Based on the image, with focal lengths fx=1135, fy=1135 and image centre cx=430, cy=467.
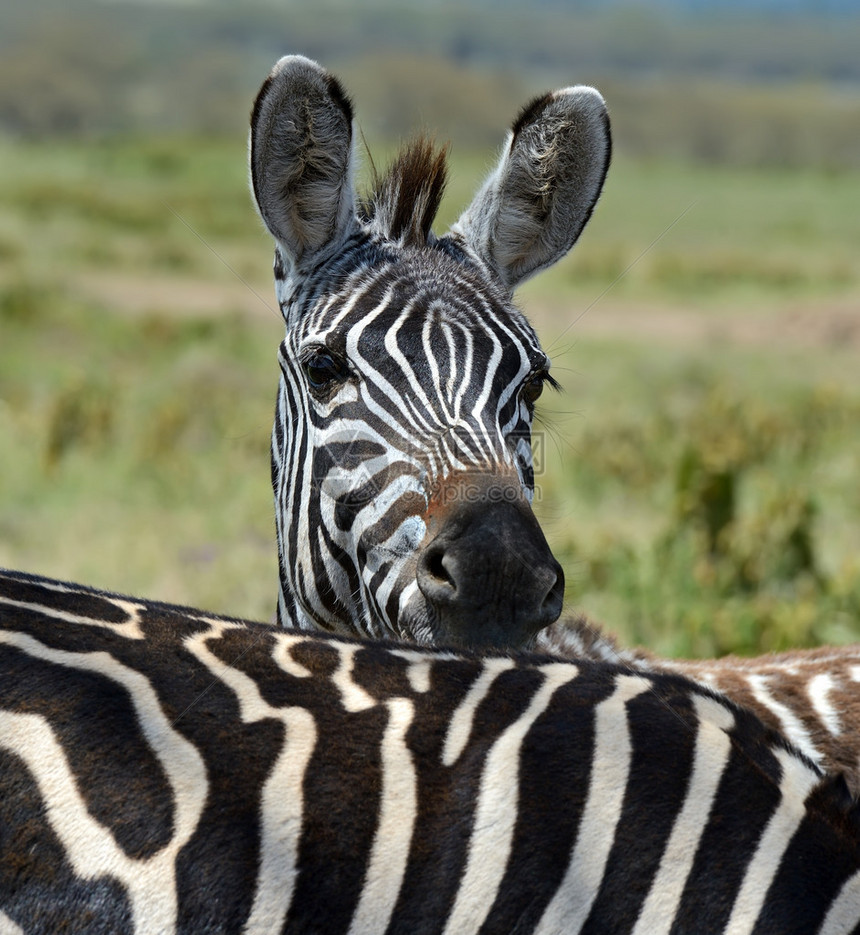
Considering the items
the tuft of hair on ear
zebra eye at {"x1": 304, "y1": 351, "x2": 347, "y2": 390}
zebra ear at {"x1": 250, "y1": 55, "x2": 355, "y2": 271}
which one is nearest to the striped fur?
zebra eye at {"x1": 304, "y1": 351, "x2": 347, "y2": 390}

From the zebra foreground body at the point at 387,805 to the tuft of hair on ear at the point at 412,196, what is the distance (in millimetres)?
1599

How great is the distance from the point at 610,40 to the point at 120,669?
19859 cm

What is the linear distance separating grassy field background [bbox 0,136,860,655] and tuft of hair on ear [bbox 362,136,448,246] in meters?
0.62

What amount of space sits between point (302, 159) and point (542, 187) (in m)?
0.74

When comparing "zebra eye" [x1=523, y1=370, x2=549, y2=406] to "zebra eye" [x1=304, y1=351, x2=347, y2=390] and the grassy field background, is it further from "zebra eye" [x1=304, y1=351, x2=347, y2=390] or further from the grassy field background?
the grassy field background

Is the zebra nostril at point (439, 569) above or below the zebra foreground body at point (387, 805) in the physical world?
above

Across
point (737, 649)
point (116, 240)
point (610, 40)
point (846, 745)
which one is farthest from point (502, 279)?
point (610, 40)

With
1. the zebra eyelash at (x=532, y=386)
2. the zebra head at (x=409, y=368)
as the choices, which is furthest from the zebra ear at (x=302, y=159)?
the zebra eyelash at (x=532, y=386)

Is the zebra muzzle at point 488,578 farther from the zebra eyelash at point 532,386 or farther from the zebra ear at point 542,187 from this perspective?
the zebra ear at point 542,187

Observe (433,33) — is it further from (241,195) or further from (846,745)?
(846,745)

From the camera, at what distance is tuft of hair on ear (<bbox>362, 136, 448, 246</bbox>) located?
3.25 metres

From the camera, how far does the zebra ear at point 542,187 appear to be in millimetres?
3328

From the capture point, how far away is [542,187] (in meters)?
3.43

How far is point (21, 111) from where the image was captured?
7662 cm
